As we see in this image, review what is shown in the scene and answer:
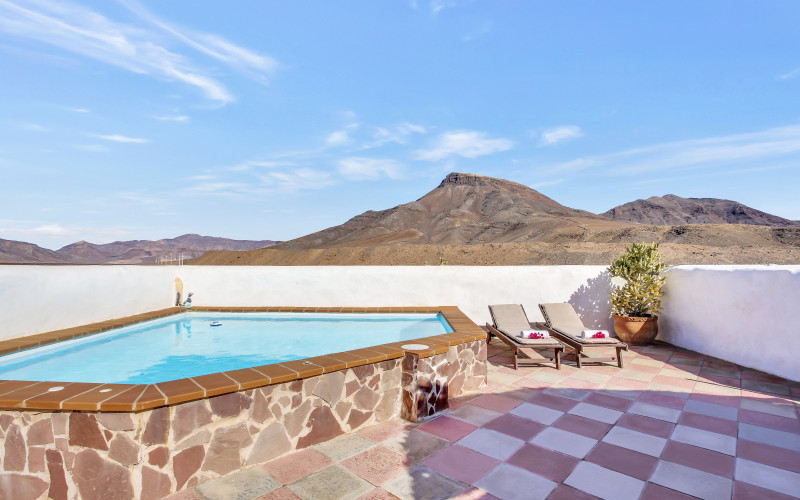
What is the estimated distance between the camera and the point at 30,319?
5.69 meters

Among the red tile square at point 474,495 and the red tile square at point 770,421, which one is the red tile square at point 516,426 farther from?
the red tile square at point 770,421

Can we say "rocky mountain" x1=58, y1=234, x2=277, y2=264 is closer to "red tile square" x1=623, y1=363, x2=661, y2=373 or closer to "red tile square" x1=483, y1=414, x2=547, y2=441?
"red tile square" x1=623, y1=363, x2=661, y2=373

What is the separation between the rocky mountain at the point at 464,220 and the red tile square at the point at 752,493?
47.3 meters

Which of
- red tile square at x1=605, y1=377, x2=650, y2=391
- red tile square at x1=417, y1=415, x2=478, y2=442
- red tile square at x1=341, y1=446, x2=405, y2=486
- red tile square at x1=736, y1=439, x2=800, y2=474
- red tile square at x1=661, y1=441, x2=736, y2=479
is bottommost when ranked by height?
red tile square at x1=605, y1=377, x2=650, y2=391

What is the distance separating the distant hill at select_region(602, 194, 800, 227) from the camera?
330ft

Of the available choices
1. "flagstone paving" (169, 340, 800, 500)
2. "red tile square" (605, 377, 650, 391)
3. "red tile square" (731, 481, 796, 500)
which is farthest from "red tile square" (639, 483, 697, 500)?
"red tile square" (605, 377, 650, 391)

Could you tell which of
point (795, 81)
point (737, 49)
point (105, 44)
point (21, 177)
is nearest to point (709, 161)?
point (795, 81)

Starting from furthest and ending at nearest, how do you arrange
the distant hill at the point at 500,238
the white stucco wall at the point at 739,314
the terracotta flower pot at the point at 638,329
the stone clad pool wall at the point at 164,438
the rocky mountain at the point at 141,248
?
the rocky mountain at the point at 141,248 → the distant hill at the point at 500,238 → the terracotta flower pot at the point at 638,329 → the white stucco wall at the point at 739,314 → the stone clad pool wall at the point at 164,438

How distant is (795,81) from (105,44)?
40.6m

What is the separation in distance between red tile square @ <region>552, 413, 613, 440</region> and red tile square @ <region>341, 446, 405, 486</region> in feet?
5.22

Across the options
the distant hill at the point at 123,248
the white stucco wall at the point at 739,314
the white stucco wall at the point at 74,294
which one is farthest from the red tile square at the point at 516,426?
the distant hill at the point at 123,248

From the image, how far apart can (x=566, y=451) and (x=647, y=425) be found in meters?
1.08

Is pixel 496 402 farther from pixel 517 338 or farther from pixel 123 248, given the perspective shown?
pixel 123 248

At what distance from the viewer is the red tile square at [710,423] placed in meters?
3.35
